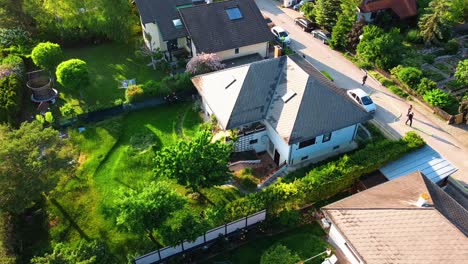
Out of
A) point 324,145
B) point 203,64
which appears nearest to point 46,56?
point 203,64

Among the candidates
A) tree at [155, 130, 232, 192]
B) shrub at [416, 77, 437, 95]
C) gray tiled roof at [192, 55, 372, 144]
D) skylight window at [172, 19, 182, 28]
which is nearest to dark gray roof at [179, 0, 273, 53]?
skylight window at [172, 19, 182, 28]

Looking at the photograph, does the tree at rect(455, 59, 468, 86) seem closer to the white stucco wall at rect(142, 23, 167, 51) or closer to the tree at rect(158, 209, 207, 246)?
the tree at rect(158, 209, 207, 246)

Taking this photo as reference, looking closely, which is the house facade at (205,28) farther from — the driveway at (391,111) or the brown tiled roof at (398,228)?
the brown tiled roof at (398,228)

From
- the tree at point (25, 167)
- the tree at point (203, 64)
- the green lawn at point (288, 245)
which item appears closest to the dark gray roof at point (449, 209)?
the green lawn at point (288, 245)

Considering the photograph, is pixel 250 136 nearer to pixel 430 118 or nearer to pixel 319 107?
pixel 319 107

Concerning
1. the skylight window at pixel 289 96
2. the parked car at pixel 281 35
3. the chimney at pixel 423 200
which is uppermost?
the skylight window at pixel 289 96
